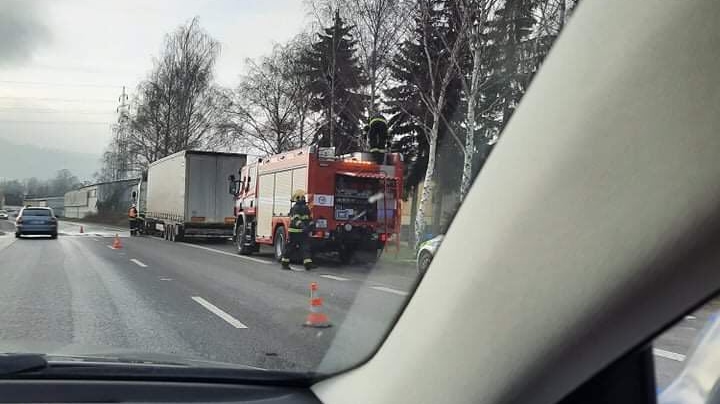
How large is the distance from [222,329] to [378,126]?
317 centimetres

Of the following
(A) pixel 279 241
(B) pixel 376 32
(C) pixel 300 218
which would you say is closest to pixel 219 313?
(B) pixel 376 32

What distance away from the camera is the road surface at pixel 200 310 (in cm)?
281

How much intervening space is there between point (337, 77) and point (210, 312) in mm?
3669

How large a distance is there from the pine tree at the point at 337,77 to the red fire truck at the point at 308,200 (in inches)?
177

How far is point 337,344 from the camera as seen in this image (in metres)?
2.88

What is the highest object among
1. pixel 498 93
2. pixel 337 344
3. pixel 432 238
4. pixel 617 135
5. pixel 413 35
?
pixel 413 35

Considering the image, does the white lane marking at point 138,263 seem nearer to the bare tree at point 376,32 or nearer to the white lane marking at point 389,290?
the bare tree at point 376,32

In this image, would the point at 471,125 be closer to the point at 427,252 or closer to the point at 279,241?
the point at 427,252

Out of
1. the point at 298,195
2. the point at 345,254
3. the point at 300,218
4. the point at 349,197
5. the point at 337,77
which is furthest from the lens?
the point at 298,195

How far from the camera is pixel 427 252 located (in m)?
2.09

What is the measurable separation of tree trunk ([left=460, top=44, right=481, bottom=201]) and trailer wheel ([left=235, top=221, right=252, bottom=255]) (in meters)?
16.4

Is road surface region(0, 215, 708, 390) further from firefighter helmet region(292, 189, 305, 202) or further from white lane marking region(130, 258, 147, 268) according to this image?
firefighter helmet region(292, 189, 305, 202)

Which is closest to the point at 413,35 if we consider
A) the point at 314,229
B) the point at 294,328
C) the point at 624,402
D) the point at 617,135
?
the point at 617,135

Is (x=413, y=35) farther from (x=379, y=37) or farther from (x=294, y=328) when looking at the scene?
(x=294, y=328)
